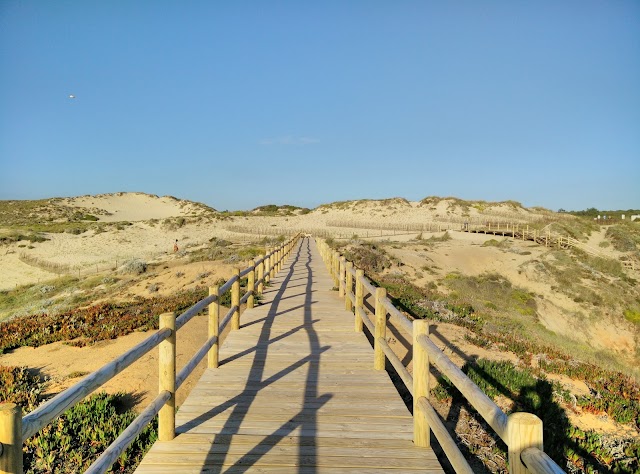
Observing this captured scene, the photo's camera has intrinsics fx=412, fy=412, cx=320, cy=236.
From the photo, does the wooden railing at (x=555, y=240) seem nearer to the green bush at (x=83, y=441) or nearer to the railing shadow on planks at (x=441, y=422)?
the railing shadow on planks at (x=441, y=422)

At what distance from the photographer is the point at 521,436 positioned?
80.0 inches

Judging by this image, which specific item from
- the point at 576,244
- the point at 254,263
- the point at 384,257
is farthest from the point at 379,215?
the point at 254,263

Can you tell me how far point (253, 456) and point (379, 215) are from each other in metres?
79.7

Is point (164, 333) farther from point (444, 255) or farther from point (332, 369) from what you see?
point (444, 255)

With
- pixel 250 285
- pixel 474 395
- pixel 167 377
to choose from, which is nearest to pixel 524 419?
pixel 474 395

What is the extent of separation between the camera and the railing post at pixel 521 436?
201 centimetres

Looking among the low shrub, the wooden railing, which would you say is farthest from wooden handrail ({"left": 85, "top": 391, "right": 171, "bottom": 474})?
the wooden railing

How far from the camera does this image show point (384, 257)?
26234 mm

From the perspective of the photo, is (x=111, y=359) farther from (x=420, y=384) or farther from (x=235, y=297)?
(x=420, y=384)

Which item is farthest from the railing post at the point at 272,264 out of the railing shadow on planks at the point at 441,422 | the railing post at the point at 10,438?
the railing post at the point at 10,438

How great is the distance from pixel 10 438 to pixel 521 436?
237cm

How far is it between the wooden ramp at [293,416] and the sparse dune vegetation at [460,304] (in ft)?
3.10

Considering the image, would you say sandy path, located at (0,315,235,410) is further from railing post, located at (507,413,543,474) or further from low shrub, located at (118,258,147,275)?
low shrub, located at (118,258,147,275)

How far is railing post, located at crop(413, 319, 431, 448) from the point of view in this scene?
12.9 ft
